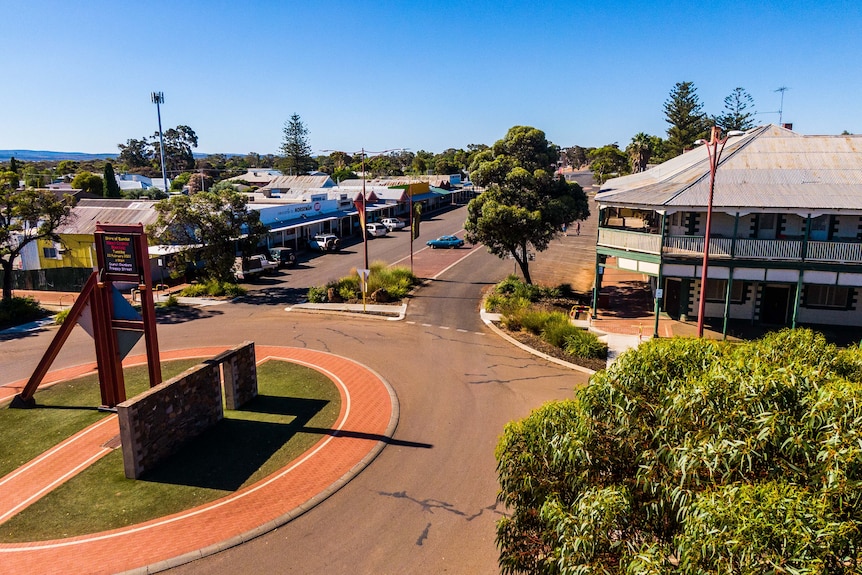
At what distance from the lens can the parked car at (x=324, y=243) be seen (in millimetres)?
50062

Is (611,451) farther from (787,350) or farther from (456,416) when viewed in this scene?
(456,416)

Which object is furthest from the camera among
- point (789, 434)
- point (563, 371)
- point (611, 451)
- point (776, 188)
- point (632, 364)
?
point (776, 188)

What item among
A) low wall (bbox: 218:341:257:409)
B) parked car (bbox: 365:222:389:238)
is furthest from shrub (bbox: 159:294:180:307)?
parked car (bbox: 365:222:389:238)

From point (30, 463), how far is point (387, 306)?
62.1ft

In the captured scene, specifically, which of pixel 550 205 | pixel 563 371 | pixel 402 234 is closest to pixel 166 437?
pixel 563 371

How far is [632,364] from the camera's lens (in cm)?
764

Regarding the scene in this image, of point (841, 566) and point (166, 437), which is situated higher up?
point (841, 566)

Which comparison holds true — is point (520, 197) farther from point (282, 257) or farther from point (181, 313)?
point (282, 257)

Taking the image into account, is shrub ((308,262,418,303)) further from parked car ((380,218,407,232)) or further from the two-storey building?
parked car ((380,218,407,232))

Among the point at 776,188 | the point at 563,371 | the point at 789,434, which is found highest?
the point at 776,188

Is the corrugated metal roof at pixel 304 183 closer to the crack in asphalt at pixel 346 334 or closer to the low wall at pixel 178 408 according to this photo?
the crack in asphalt at pixel 346 334

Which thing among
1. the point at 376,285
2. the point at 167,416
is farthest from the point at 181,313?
the point at 167,416

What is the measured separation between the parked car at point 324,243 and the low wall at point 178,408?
32.2 metres

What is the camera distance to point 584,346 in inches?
906
